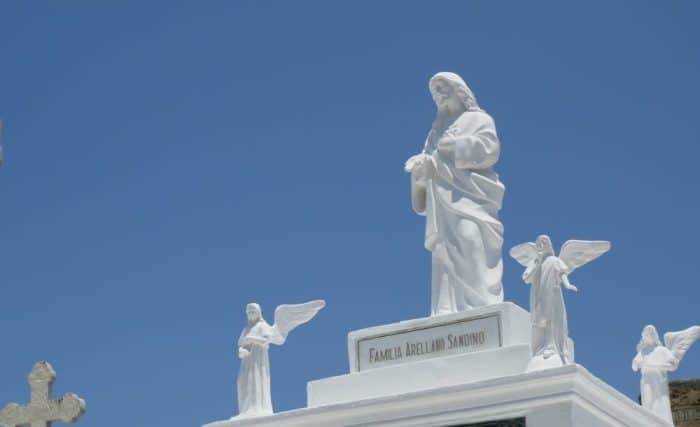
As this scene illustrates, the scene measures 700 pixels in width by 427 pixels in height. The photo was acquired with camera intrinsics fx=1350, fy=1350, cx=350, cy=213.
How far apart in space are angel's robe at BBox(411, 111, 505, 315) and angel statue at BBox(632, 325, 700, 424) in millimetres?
2234

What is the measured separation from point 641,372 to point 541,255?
3116 mm

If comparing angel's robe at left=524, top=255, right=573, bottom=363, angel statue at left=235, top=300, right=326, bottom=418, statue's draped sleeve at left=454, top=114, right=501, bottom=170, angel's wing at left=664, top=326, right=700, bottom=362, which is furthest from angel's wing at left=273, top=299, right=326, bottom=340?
angel's wing at left=664, top=326, right=700, bottom=362

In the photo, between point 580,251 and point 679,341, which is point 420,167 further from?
point 679,341

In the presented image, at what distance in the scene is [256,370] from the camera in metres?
16.4

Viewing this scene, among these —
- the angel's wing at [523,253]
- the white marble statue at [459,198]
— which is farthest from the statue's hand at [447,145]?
the angel's wing at [523,253]

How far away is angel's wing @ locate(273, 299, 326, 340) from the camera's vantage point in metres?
16.6

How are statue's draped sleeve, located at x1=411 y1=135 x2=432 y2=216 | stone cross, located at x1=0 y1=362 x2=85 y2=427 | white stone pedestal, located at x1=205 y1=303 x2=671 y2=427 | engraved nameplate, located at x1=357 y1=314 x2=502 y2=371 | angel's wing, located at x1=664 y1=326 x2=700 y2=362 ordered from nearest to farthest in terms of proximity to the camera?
1. white stone pedestal, located at x1=205 y1=303 x2=671 y2=427
2. stone cross, located at x1=0 y1=362 x2=85 y2=427
3. engraved nameplate, located at x1=357 y1=314 x2=502 y2=371
4. statue's draped sleeve, located at x1=411 y1=135 x2=432 y2=216
5. angel's wing, located at x1=664 y1=326 x2=700 y2=362

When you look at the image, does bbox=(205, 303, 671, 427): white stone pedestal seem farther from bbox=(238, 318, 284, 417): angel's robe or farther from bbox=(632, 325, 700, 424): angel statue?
bbox=(632, 325, 700, 424): angel statue

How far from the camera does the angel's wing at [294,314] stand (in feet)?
54.6

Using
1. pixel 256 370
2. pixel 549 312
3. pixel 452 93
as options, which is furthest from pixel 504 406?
pixel 452 93

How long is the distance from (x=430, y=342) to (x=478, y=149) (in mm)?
2453

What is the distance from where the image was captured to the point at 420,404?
14.7m

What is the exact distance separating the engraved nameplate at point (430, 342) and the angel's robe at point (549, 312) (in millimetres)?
756

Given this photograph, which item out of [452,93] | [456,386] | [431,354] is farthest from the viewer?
[452,93]
